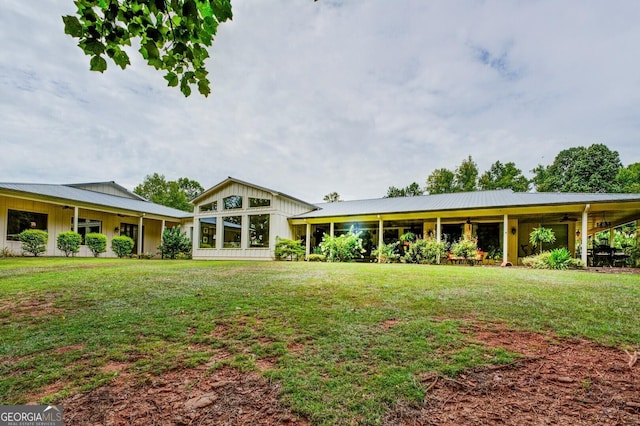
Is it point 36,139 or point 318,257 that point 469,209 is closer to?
point 318,257

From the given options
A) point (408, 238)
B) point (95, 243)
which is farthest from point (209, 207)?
point (408, 238)

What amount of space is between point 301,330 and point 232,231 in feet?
52.0

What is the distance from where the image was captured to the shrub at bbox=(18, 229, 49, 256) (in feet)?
44.1

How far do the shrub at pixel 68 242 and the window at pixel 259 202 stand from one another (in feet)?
28.6

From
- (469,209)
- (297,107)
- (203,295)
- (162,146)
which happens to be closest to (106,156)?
(162,146)

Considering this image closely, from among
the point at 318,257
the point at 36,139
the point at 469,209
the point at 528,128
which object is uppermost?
the point at 528,128

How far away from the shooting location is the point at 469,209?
13039 mm

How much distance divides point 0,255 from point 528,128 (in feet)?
96.4

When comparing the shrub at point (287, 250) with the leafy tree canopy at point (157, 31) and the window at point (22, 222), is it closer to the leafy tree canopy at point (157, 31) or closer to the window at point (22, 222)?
the window at point (22, 222)

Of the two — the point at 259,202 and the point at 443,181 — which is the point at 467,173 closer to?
the point at 443,181

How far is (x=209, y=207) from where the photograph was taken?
18922 millimetres

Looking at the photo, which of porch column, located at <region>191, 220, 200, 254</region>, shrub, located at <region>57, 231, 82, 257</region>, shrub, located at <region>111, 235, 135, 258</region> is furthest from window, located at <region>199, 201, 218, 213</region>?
shrub, located at <region>57, 231, 82, 257</region>

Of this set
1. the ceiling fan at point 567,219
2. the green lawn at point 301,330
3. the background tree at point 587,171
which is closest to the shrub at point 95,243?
the green lawn at point 301,330

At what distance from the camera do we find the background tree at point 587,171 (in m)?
32.0
